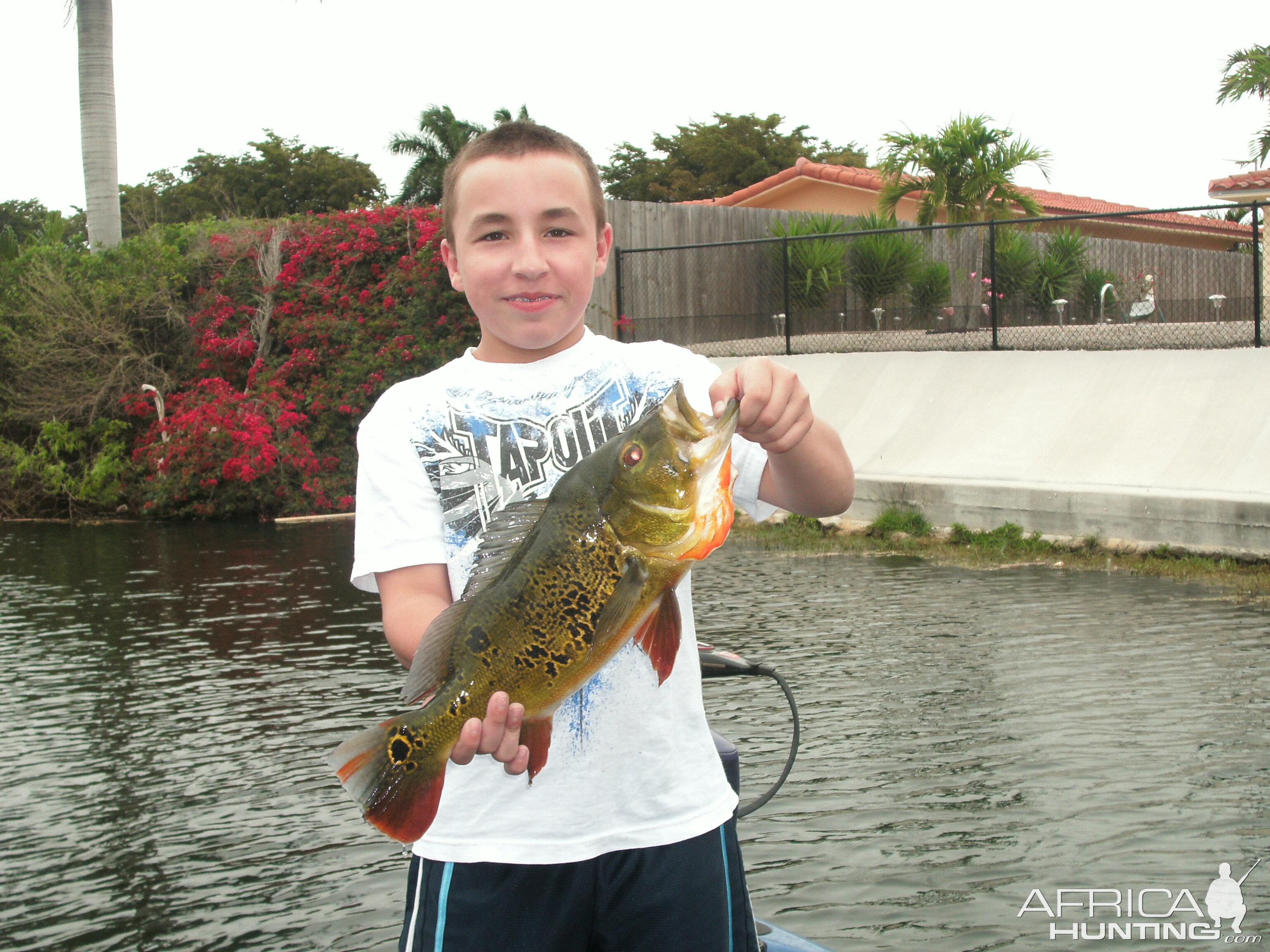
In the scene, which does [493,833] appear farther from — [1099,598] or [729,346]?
[729,346]

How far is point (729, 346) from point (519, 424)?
1587 centimetres

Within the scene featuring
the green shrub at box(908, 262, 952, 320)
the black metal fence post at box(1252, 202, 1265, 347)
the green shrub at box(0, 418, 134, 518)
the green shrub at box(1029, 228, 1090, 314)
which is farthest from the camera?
the green shrub at box(1029, 228, 1090, 314)

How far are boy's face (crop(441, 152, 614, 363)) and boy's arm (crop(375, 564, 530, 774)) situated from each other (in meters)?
0.47

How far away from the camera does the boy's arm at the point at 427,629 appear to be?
1.74 meters

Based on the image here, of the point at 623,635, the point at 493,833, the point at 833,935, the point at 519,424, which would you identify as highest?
the point at 519,424

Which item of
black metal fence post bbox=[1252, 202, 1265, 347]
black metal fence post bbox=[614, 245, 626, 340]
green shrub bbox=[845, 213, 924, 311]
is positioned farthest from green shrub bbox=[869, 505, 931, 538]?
green shrub bbox=[845, 213, 924, 311]

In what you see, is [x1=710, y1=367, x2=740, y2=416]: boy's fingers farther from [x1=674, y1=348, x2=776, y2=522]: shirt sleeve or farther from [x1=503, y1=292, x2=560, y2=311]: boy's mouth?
[x1=503, y1=292, x2=560, y2=311]: boy's mouth

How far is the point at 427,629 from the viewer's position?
185 cm

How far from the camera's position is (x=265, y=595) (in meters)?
10.4

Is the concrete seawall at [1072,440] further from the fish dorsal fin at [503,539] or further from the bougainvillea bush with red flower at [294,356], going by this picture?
the fish dorsal fin at [503,539]

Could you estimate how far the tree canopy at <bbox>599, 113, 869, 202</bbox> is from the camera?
164 feet

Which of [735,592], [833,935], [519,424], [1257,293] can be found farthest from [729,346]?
[519,424]

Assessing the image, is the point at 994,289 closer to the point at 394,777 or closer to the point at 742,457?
the point at 742,457

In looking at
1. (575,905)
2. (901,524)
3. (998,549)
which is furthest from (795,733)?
(901,524)
